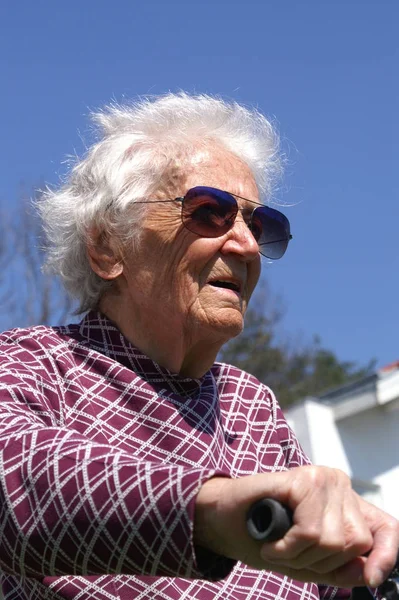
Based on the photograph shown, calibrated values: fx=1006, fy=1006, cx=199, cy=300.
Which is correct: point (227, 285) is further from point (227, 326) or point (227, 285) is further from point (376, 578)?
point (376, 578)

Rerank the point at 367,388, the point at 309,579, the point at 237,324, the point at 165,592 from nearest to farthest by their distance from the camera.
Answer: the point at 309,579 < the point at 165,592 < the point at 237,324 < the point at 367,388

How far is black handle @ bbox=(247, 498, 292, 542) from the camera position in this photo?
1.35 m

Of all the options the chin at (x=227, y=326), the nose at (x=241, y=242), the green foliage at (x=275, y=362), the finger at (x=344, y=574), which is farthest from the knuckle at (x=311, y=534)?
the green foliage at (x=275, y=362)

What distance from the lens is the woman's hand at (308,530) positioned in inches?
52.7

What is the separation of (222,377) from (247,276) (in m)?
0.31

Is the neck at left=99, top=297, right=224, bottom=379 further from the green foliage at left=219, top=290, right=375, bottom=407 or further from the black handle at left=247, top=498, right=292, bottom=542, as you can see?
the green foliage at left=219, top=290, right=375, bottom=407

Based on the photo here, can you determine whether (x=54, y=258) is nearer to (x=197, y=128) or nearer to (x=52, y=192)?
(x=52, y=192)

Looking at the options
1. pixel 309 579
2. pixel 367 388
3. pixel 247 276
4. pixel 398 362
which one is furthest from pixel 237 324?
pixel 398 362

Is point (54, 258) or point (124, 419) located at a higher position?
point (54, 258)

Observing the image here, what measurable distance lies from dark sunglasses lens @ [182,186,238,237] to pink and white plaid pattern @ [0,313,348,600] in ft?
1.18

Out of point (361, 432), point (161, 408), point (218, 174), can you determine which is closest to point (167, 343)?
point (161, 408)

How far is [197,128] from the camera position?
114 inches

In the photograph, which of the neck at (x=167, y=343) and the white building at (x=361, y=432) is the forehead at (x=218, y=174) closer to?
the neck at (x=167, y=343)

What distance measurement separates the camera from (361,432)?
1223 cm
